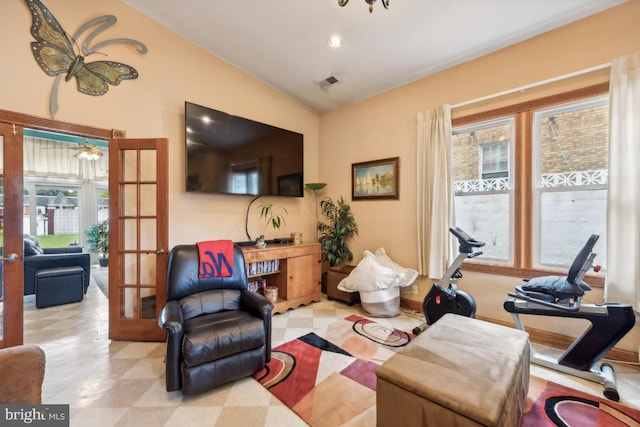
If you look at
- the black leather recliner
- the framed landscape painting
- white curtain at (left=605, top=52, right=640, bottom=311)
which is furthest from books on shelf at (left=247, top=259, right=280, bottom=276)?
white curtain at (left=605, top=52, right=640, bottom=311)

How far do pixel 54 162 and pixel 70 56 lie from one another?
4373mm

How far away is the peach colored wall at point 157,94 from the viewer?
7.27ft

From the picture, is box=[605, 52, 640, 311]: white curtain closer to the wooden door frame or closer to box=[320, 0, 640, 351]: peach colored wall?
box=[320, 0, 640, 351]: peach colored wall

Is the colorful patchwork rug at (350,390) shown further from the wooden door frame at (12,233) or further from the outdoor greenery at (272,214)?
the wooden door frame at (12,233)

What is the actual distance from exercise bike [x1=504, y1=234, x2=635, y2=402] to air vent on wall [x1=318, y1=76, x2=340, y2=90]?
316 centimetres

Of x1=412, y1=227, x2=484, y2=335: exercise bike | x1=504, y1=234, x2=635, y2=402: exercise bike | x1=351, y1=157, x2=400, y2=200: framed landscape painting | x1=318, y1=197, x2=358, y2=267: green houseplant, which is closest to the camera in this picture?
x1=504, y1=234, x2=635, y2=402: exercise bike

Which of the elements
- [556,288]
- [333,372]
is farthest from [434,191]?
[333,372]

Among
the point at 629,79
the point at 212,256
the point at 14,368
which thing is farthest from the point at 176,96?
the point at 629,79

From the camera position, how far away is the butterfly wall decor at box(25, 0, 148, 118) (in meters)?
2.26

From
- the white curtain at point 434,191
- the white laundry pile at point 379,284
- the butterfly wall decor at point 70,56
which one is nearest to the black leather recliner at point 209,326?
the white laundry pile at point 379,284

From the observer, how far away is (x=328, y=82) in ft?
11.9

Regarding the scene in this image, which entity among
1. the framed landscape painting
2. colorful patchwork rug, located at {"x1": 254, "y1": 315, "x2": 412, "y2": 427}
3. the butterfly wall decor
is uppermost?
the butterfly wall decor

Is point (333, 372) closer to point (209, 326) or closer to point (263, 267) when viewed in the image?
point (209, 326)

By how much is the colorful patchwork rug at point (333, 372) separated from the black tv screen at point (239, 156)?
6.69 ft
